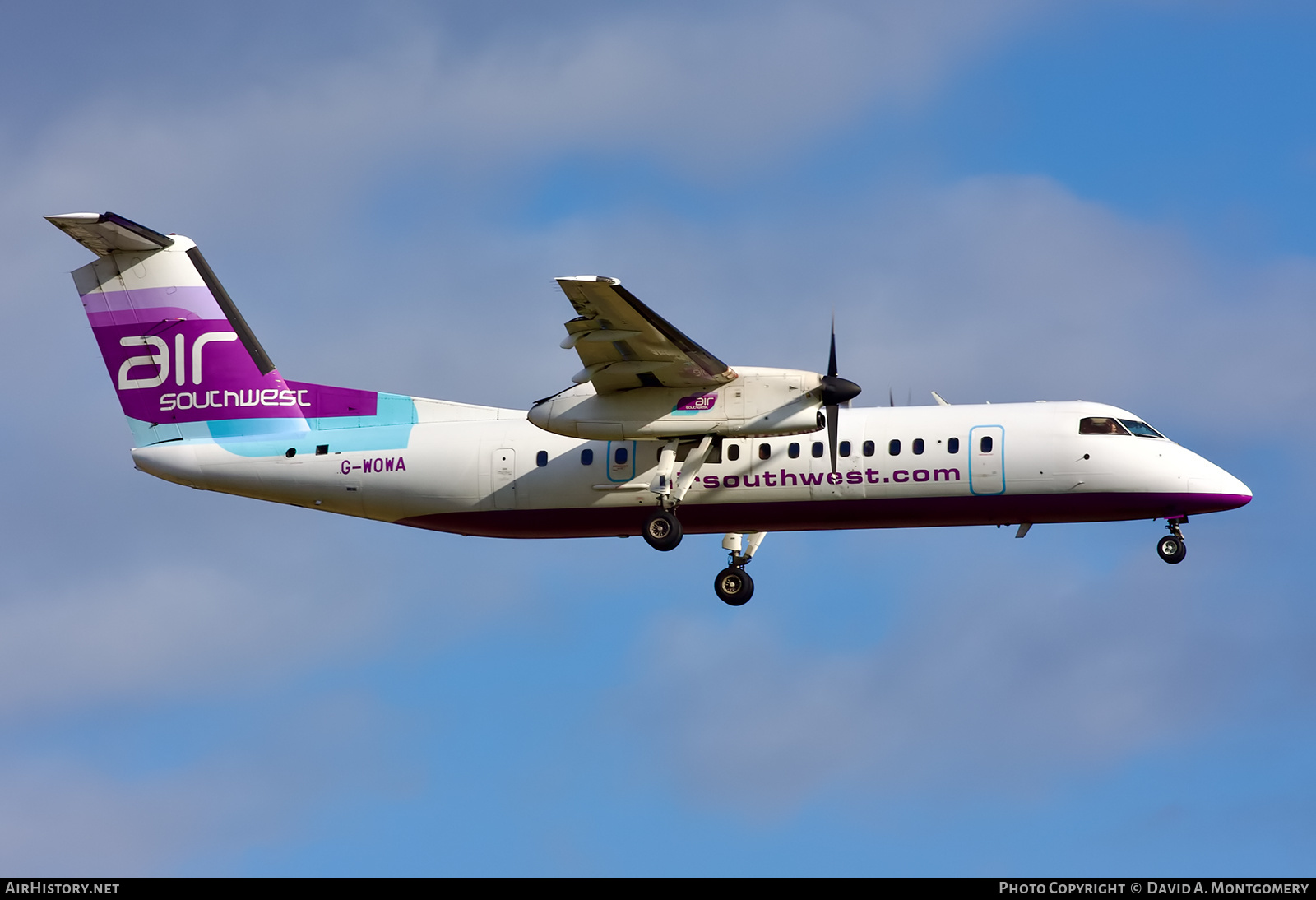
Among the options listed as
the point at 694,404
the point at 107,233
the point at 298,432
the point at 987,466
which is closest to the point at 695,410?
the point at 694,404

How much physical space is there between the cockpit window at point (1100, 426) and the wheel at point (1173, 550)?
1.75 metres

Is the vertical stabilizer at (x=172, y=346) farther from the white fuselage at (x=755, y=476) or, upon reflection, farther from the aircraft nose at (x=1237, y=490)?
the aircraft nose at (x=1237, y=490)

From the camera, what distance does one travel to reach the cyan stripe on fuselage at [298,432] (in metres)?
26.9

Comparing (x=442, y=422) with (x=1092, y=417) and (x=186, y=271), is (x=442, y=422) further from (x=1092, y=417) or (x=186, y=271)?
(x=1092, y=417)

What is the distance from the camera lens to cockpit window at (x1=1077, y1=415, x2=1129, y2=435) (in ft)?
83.5

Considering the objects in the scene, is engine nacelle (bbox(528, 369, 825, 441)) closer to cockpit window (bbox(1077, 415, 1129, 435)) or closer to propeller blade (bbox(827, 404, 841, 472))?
propeller blade (bbox(827, 404, 841, 472))

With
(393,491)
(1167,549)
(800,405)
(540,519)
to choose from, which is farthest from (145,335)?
(1167,549)

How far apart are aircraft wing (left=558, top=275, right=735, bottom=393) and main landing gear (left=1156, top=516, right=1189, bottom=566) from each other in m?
6.99

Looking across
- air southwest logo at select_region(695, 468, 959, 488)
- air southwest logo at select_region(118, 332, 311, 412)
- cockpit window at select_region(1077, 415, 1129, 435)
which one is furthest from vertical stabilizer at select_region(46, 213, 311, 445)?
cockpit window at select_region(1077, 415, 1129, 435)

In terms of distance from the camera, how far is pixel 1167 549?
25672 millimetres

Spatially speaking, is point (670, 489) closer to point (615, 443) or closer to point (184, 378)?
point (615, 443)

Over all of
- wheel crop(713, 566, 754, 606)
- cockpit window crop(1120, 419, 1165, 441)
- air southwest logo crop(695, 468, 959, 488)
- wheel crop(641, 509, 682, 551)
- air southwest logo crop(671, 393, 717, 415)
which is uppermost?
air southwest logo crop(671, 393, 717, 415)

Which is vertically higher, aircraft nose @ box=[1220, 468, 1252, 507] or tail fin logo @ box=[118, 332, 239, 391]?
tail fin logo @ box=[118, 332, 239, 391]
